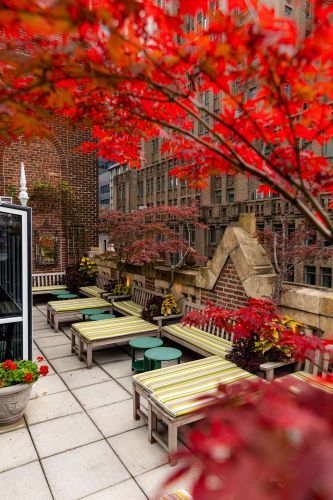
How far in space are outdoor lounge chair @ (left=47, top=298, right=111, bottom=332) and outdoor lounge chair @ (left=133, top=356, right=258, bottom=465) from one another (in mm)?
4744

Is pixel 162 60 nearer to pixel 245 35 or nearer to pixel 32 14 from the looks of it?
pixel 245 35

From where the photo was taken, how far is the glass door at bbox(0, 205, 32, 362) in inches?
217

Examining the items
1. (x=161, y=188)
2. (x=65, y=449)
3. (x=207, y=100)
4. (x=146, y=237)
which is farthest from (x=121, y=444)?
Answer: (x=161, y=188)

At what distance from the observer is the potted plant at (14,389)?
15.2 feet

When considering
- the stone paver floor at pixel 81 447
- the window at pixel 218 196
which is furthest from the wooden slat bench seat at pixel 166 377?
the window at pixel 218 196

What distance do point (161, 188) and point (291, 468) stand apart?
52.6 m

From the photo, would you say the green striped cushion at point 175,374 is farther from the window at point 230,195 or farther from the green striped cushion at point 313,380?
the window at point 230,195

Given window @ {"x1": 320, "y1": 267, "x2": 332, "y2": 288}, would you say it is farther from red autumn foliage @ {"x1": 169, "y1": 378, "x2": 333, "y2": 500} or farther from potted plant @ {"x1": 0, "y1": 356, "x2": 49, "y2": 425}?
red autumn foliage @ {"x1": 169, "y1": 378, "x2": 333, "y2": 500}

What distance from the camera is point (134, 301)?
9.86 meters

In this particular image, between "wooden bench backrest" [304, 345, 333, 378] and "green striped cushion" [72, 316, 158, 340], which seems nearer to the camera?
"wooden bench backrest" [304, 345, 333, 378]

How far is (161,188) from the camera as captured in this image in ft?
172

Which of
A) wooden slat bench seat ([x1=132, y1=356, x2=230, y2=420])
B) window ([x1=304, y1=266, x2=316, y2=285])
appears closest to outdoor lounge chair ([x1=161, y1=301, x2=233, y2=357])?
wooden slat bench seat ([x1=132, y1=356, x2=230, y2=420])

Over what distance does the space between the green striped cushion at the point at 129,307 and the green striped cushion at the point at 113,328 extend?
76 cm

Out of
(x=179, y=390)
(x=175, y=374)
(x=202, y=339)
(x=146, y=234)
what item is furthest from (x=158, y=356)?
(x=146, y=234)
